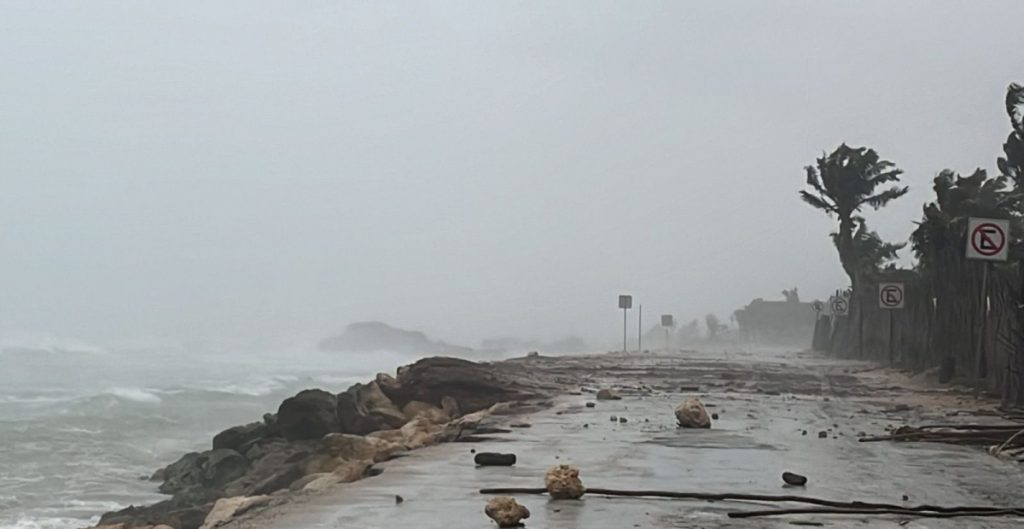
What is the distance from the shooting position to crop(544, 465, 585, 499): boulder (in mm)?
10078

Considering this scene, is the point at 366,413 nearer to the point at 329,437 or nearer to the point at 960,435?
the point at 329,437

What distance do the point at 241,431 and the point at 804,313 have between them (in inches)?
4302

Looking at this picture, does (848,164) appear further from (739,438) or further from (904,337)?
(739,438)

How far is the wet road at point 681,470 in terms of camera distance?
9305 millimetres

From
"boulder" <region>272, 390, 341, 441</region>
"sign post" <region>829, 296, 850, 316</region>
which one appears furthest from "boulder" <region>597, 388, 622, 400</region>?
"sign post" <region>829, 296, 850, 316</region>

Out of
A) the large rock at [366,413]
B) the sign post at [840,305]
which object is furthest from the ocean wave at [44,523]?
the sign post at [840,305]

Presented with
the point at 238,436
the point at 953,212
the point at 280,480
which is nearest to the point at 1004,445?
the point at 280,480

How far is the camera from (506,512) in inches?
342

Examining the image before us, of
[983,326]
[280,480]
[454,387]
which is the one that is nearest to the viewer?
[280,480]

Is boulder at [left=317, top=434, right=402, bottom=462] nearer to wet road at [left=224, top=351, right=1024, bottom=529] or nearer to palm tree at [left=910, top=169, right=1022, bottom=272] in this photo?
wet road at [left=224, top=351, right=1024, bottom=529]

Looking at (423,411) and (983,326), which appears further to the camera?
(983,326)

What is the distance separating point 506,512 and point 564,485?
1447 millimetres

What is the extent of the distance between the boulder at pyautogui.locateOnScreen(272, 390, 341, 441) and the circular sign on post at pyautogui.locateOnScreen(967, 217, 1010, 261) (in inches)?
445

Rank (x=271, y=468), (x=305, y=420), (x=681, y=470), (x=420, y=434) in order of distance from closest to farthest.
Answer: (x=681, y=470), (x=420, y=434), (x=271, y=468), (x=305, y=420)
